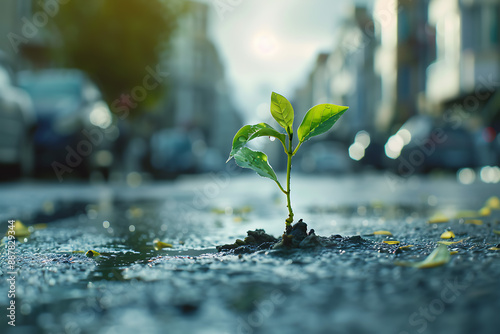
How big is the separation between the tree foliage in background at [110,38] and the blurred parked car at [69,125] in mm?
9852

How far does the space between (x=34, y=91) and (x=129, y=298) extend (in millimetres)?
7973

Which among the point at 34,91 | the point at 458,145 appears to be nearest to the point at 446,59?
the point at 458,145

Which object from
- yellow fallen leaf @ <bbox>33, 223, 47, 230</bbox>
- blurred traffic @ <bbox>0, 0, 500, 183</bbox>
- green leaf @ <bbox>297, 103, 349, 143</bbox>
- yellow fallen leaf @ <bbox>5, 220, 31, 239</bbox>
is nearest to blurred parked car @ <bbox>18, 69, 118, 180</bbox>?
blurred traffic @ <bbox>0, 0, 500, 183</bbox>

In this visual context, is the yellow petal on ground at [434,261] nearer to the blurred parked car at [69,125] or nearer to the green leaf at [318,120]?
the green leaf at [318,120]

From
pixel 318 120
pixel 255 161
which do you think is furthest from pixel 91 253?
pixel 318 120

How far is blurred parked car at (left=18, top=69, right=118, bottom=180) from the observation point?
26.0ft

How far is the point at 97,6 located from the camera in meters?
18.7

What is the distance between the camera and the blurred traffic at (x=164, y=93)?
8147mm

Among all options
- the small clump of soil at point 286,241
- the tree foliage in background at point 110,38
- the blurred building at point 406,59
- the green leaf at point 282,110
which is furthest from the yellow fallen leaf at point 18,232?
the blurred building at point 406,59

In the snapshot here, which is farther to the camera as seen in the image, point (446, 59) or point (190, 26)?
point (190, 26)

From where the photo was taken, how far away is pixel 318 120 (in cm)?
189

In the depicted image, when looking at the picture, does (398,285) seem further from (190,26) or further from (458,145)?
(190,26)

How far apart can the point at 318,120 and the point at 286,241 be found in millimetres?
402

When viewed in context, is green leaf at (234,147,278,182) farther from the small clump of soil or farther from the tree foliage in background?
the tree foliage in background
